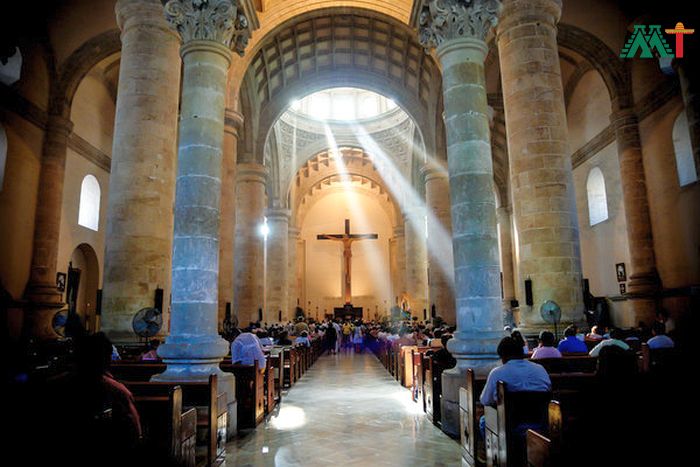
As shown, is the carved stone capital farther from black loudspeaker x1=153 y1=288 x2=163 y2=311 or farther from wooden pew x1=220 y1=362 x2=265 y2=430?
black loudspeaker x1=153 y1=288 x2=163 y2=311

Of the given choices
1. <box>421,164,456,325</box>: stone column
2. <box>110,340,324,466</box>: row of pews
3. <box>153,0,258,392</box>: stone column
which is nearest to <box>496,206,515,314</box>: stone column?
<box>421,164,456,325</box>: stone column

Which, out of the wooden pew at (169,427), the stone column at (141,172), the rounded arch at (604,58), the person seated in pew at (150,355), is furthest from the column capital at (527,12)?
the wooden pew at (169,427)

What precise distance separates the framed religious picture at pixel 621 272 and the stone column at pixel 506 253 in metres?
7.46

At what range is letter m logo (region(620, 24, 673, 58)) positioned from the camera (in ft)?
45.1

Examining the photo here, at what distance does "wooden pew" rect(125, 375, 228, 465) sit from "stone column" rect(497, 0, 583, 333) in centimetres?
660

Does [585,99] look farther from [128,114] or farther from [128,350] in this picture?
[128,350]

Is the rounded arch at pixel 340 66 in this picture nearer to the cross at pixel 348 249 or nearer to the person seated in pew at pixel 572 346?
the person seated in pew at pixel 572 346

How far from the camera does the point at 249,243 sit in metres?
19.5

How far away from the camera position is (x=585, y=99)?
19250 mm

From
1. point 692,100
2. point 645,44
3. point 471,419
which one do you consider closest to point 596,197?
point 645,44

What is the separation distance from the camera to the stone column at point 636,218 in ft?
47.6

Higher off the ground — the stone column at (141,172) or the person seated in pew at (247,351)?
the stone column at (141,172)

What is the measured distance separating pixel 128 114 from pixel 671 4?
14263mm

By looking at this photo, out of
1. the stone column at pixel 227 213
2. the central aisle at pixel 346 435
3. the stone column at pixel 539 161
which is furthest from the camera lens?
the stone column at pixel 227 213
